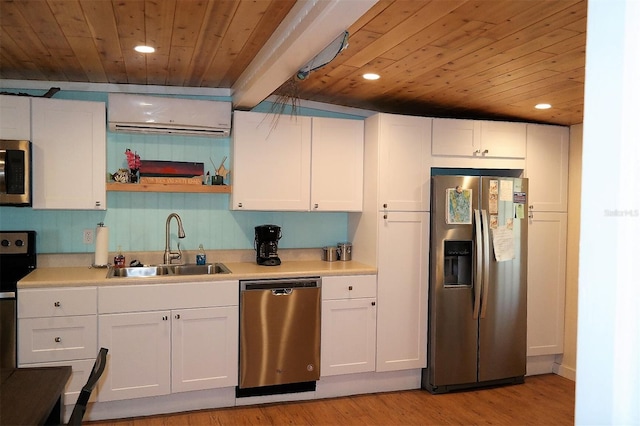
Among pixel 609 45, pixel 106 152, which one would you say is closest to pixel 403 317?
pixel 106 152

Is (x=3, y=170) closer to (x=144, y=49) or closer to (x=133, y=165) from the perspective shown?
(x=133, y=165)

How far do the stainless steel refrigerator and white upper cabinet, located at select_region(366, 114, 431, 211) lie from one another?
13 cm

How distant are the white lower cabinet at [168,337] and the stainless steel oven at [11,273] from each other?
512 mm

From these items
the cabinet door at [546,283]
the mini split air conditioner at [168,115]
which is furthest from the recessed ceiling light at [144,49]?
the cabinet door at [546,283]

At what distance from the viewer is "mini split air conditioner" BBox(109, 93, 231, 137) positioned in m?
3.72

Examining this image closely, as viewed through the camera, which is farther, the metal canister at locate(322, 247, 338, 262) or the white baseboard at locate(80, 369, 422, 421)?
the metal canister at locate(322, 247, 338, 262)

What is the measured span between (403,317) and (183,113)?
7.85ft

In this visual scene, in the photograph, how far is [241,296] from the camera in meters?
3.64

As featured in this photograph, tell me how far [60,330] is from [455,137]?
3.33 m

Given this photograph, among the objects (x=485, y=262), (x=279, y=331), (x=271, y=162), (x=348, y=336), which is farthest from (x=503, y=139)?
(x=279, y=331)

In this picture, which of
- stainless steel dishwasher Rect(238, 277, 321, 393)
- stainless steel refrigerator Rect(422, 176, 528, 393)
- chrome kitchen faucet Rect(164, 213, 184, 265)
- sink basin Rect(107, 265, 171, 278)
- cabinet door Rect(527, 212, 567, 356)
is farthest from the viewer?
cabinet door Rect(527, 212, 567, 356)

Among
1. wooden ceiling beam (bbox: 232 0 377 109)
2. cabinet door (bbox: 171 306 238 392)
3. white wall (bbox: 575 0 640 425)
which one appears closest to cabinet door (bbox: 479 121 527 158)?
wooden ceiling beam (bbox: 232 0 377 109)

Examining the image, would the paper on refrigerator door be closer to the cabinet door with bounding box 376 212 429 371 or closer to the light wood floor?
the cabinet door with bounding box 376 212 429 371

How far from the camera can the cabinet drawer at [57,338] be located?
3175 mm
